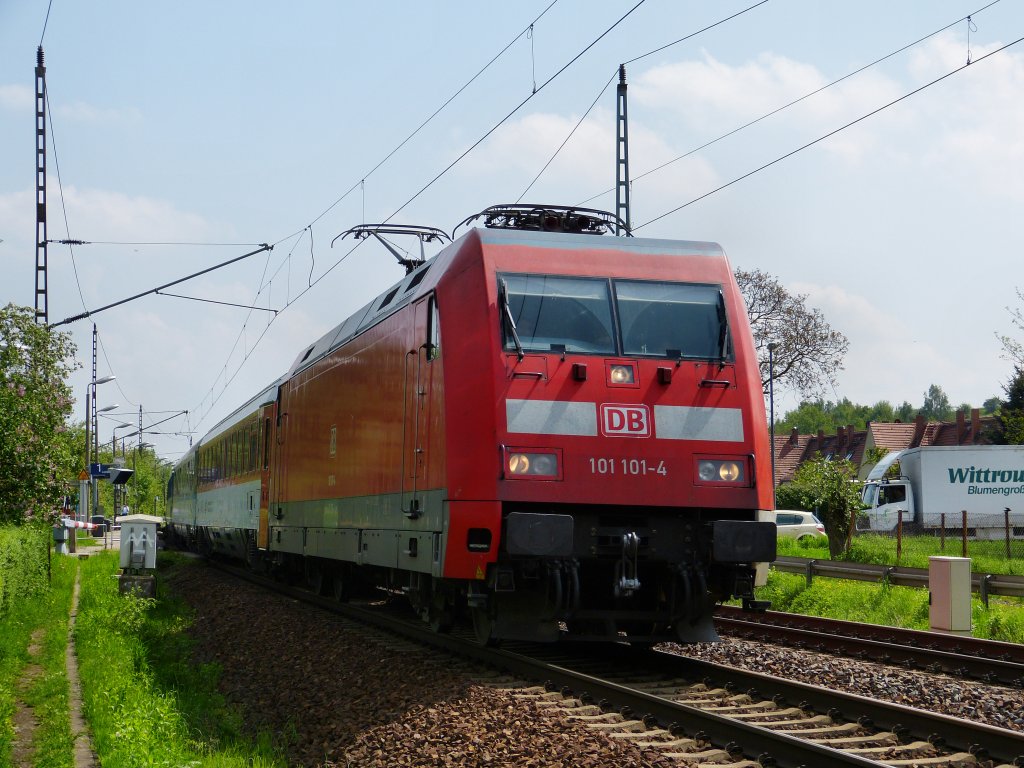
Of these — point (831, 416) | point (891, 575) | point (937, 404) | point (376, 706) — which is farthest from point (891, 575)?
point (937, 404)

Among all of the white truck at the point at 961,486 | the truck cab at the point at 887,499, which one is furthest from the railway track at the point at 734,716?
the truck cab at the point at 887,499

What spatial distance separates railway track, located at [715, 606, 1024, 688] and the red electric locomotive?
185 cm

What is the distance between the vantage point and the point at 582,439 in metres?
9.18

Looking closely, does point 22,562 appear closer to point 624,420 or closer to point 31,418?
point 31,418

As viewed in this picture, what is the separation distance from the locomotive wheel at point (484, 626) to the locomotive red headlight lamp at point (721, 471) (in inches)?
84.6

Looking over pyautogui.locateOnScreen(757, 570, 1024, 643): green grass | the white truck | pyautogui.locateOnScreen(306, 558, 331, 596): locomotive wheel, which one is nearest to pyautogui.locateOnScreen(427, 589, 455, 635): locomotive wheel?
pyautogui.locateOnScreen(306, 558, 331, 596): locomotive wheel

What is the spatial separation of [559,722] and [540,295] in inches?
146

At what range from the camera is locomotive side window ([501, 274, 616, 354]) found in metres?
9.45

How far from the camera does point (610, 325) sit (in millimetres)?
9680

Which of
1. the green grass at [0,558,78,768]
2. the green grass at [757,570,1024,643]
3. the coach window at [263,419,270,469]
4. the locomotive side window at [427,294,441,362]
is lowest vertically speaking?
the green grass at [0,558,78,768]

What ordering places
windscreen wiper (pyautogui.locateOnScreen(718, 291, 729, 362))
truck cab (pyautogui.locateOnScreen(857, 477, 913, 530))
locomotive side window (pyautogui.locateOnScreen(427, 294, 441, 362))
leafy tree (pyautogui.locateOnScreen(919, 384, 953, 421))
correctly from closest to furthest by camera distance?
windscreen wiper (pyautogui.locateOnScreen(718, 291, 729, 362)) < locomotive side window (pyautogui.locateOnScreen(427, 294, 441, 362)) < truck cab (pyautogui.locateOnScreen(857, 477, 913, 530)) < leafy tree (pyautogui.locateOnScreen(919, 384, 953, 421))

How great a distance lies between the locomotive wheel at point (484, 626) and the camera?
391 inches

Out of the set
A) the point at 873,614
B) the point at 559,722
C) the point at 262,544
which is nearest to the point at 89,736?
the point at 559,722

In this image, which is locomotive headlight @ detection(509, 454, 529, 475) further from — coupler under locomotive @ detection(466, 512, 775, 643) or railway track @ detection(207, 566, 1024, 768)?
railway track @ detection(207, 566, 1024, 768)
